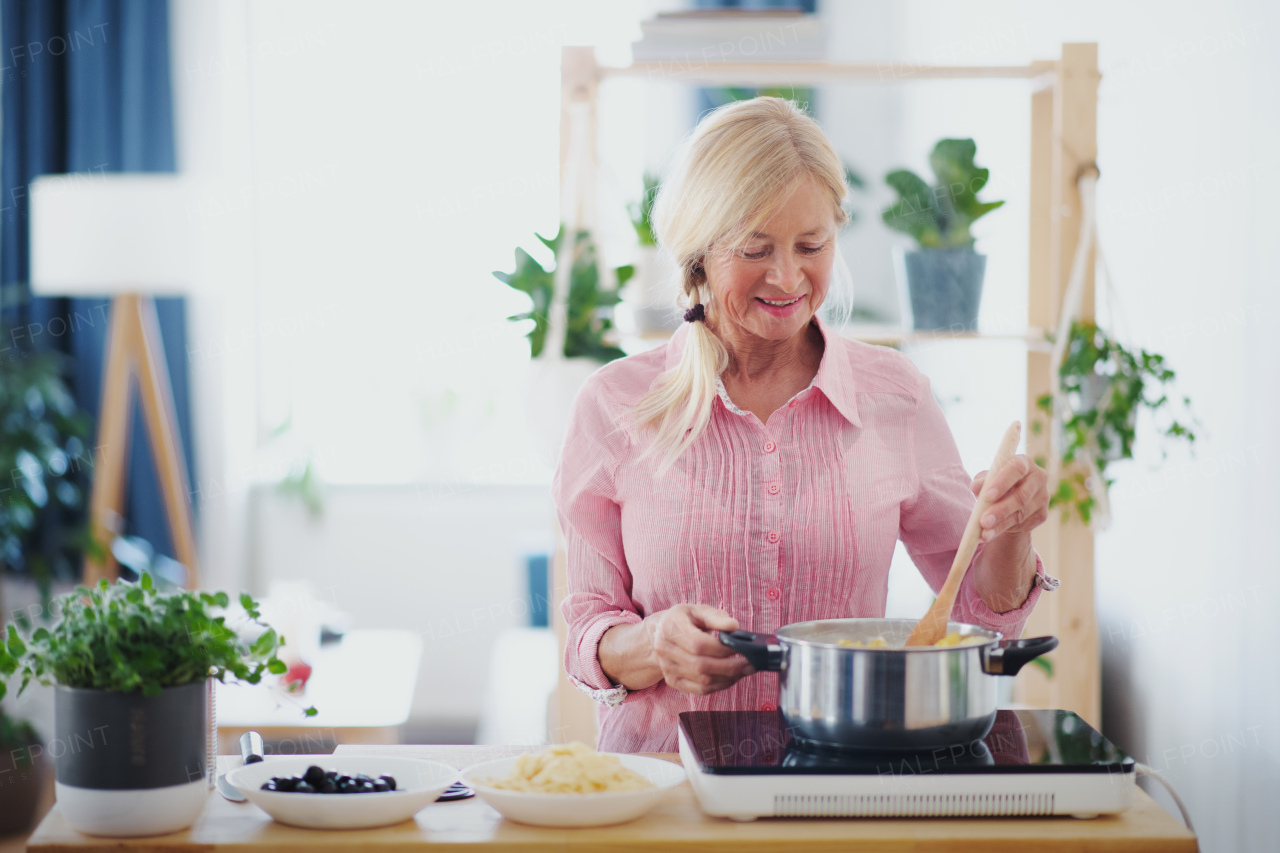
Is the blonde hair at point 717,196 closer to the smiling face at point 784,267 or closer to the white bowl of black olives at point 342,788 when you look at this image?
the smiling face at point 784,267

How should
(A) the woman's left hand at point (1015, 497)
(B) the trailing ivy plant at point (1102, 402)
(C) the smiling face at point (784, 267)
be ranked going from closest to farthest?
(A) the woman's left hand at point (1015, 497) → (C) the smiling face at point (784, 267) → (B) the trailing ivy plant at point (1102, 402)

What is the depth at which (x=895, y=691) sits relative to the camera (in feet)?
3.30

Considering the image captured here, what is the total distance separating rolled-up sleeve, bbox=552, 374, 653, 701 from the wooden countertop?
0.44 metres

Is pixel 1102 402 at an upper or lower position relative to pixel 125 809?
upper

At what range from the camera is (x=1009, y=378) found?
2.76 m

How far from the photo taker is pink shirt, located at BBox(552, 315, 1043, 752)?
142cm

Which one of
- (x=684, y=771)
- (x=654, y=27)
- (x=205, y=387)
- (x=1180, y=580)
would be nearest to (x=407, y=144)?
(x=205, y=387)

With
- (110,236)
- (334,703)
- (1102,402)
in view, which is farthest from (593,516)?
(110,236)

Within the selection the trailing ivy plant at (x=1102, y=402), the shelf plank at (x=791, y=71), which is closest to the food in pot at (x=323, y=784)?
the trailing ivy plant at (x=1102, y=402)

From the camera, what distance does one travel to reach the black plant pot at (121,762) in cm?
97

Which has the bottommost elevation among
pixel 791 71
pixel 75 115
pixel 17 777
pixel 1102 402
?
pixel 17 777

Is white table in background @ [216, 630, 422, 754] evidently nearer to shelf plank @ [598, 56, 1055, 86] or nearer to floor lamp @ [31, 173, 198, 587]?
floor lamp @ [31, 173, 198, 587]

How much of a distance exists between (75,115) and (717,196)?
3.16 metres

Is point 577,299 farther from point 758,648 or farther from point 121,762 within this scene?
point 121,762
